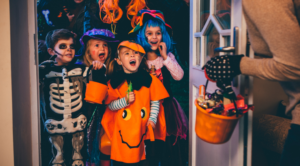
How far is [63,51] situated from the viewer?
4.72 feet

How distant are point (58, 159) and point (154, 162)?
73cm

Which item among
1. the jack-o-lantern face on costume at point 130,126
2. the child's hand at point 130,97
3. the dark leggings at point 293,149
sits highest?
the child's hand at point 130,97

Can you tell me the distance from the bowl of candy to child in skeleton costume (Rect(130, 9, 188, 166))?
2.35 feet

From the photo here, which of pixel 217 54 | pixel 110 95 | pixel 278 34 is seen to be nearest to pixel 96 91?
pixel 110 95

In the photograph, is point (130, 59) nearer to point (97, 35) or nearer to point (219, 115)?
point (97, 35)

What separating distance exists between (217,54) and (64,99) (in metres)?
1.12

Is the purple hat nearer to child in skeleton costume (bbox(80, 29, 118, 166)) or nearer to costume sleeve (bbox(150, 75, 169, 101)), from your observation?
child in skeleton costume (bbox(80, 29, 118, 166))

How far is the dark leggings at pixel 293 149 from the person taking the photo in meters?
0.65

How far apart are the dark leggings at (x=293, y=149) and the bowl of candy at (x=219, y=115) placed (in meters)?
0.16

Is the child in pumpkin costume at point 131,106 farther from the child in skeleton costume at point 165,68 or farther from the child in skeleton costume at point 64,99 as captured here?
the child in skeleton costume at point 64,99

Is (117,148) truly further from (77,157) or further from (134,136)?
(77,157)

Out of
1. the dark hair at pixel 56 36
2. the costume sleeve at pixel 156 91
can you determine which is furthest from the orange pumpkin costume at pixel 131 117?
the dark hair at pixel 56 36

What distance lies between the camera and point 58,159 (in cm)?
151

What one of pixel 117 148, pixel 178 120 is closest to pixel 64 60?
pixel 117 148
